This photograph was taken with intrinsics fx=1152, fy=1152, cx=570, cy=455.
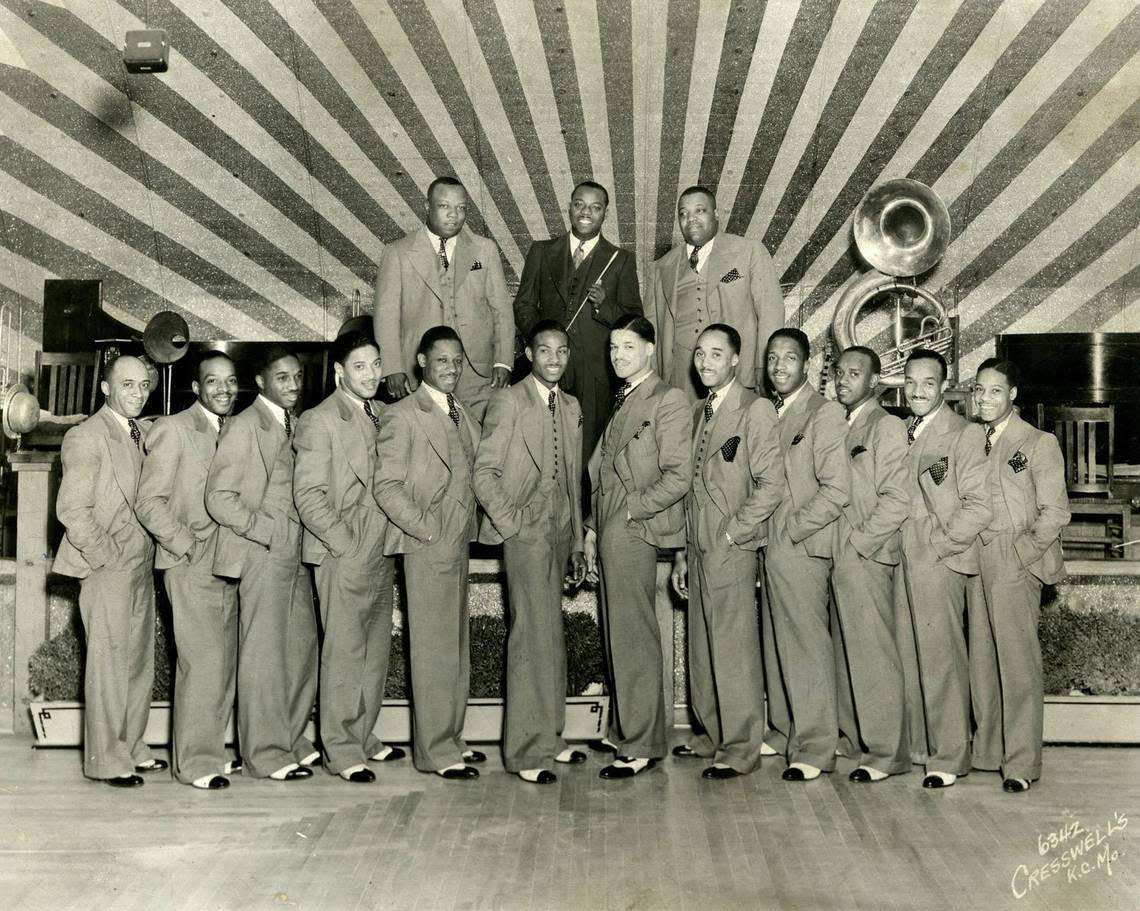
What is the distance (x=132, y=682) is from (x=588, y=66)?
199 inches

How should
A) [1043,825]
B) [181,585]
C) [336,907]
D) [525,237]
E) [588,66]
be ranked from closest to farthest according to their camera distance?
[336,907] → [1043,825] → [181,585] → [588,66] → [525,237]

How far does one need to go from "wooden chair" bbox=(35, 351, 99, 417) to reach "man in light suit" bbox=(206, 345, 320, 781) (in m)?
3.10

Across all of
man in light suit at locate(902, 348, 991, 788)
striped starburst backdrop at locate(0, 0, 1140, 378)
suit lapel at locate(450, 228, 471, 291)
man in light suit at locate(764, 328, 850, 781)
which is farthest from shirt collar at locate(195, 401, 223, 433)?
striped starburst backdrop at locate(0, 0, 1140, 378)

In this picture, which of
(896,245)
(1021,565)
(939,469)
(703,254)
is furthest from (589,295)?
(896,245)

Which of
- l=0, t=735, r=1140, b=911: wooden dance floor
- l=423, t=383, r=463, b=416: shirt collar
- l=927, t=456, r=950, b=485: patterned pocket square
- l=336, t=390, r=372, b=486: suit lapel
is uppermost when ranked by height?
l=423, t=383, r=463, b=416: shirt collar

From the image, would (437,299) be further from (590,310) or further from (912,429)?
(912,429)

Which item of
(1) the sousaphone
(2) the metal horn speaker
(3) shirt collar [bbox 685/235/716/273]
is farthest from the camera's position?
(1) the sousaphone

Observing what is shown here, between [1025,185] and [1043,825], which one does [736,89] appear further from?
[1043,825]

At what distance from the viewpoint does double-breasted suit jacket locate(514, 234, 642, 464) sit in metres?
5.80

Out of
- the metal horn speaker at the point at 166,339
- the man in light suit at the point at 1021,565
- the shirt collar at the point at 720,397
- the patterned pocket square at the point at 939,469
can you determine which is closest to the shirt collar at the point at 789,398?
the shirt collar at the point at 720,397

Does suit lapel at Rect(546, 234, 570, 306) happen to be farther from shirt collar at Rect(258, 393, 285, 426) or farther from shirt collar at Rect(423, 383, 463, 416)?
shirt collar at Rect(258, 393, 285, 426)

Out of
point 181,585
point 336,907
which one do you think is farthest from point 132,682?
point 336,907

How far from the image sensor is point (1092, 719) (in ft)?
17.8

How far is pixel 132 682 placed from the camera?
16.5ft
